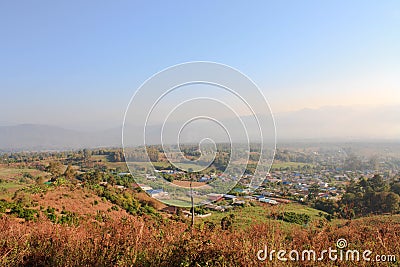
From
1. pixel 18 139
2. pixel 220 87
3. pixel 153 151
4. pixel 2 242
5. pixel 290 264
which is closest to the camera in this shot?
pixel 290 264

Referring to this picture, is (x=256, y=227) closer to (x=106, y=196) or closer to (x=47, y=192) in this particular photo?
(x=47, y=192)

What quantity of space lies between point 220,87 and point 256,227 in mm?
2238

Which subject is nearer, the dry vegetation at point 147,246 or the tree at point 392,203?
the dry vegetation at point 147,246

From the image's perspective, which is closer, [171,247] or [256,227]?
[171,247]

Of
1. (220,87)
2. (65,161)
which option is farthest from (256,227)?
(65,161)

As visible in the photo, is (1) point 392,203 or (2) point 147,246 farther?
(1) point 392,203

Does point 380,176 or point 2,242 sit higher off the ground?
point 2,242

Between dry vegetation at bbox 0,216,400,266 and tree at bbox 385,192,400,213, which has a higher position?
dry vegetation at bbox 0,216,400,266

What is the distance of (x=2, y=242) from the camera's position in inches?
144

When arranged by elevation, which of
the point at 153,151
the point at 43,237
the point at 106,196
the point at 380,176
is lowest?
the point at 106,196

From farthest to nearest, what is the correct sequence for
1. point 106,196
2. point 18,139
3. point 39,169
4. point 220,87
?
point 18,139, point 39,169, point 106,196, point 220,87

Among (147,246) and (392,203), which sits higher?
(147,246)

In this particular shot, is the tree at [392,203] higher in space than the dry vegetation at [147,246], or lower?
lower

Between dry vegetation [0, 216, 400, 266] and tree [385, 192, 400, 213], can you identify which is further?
tree [385, 192, 400, 213]
